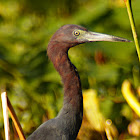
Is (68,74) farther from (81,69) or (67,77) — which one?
(81,69)

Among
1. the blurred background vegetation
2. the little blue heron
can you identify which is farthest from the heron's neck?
the blurred background vegetation

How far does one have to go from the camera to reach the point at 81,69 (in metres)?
3.45

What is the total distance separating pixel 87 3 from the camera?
4125mm

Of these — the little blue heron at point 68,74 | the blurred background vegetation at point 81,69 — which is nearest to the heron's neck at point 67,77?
the little blue heron at point 68,74

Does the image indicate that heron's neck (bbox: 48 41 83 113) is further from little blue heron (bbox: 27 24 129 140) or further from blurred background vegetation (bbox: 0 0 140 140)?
blurred background vegetation (bbox: 0 0 140 140)

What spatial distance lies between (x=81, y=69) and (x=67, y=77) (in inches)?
53.4

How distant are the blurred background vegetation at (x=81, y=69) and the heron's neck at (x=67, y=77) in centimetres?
104

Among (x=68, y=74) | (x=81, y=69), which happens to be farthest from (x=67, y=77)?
(x=81, y=69)

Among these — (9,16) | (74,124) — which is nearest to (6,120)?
(74,124)

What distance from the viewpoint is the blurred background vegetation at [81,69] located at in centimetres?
330

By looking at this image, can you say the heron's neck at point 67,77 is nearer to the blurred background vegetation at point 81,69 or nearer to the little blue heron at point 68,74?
the little blue heron at point 68,74

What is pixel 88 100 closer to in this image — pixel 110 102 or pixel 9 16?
pixel 110 102

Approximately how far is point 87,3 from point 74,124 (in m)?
2.34

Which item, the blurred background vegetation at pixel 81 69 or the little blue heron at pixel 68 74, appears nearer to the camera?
the little blue heron at pixel 68 74
